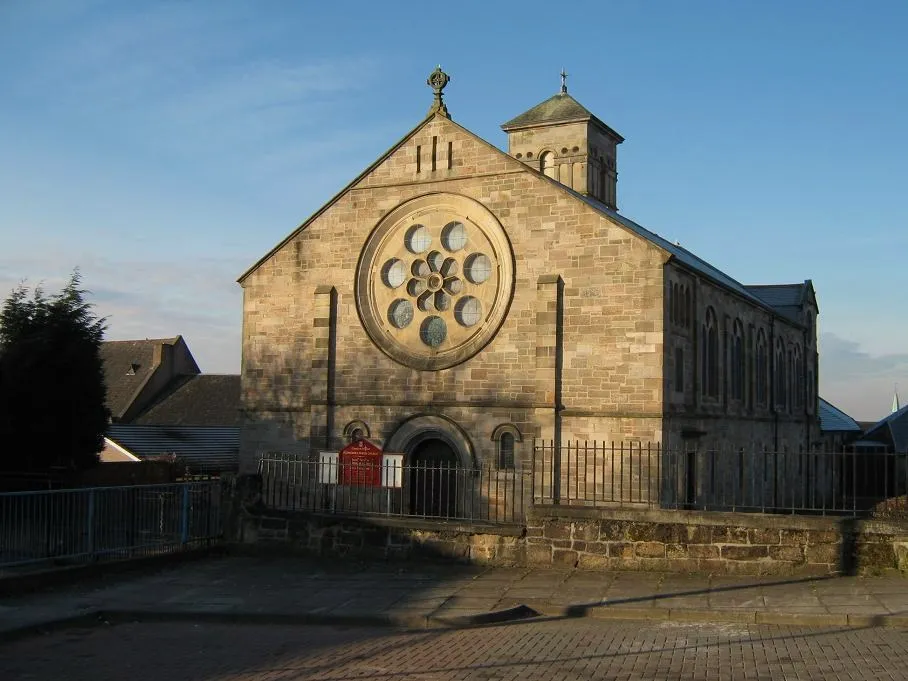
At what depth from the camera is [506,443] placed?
24.7 m

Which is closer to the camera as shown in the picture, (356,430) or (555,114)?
(356,430)

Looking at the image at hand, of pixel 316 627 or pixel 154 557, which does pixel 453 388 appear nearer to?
pixel 154 557

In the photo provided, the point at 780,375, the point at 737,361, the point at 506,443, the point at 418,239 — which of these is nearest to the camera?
the point at 506,443

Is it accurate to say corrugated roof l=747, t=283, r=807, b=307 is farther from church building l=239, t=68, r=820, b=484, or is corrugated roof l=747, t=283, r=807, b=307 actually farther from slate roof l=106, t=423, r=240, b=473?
slate roof l=106, t=423, r=240, b=473

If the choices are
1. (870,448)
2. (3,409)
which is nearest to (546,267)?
(3,409)

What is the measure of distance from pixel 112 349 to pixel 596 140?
34.2 metres

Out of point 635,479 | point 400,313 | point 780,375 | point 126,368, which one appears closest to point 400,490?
point 400,313

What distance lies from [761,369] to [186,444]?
23783 millimetres

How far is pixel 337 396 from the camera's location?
2697cm

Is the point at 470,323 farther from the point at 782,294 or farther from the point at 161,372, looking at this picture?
the point at 161,372

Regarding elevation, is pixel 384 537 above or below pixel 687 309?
below

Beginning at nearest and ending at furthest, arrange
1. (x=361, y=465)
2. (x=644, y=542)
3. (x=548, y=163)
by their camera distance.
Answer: (x=644, y=542), (x=361, y=465), (x=548, y=163)

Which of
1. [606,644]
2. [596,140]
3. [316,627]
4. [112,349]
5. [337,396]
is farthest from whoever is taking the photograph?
[112,349]

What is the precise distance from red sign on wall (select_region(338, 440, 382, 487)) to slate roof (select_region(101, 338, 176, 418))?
3606 centimetres
